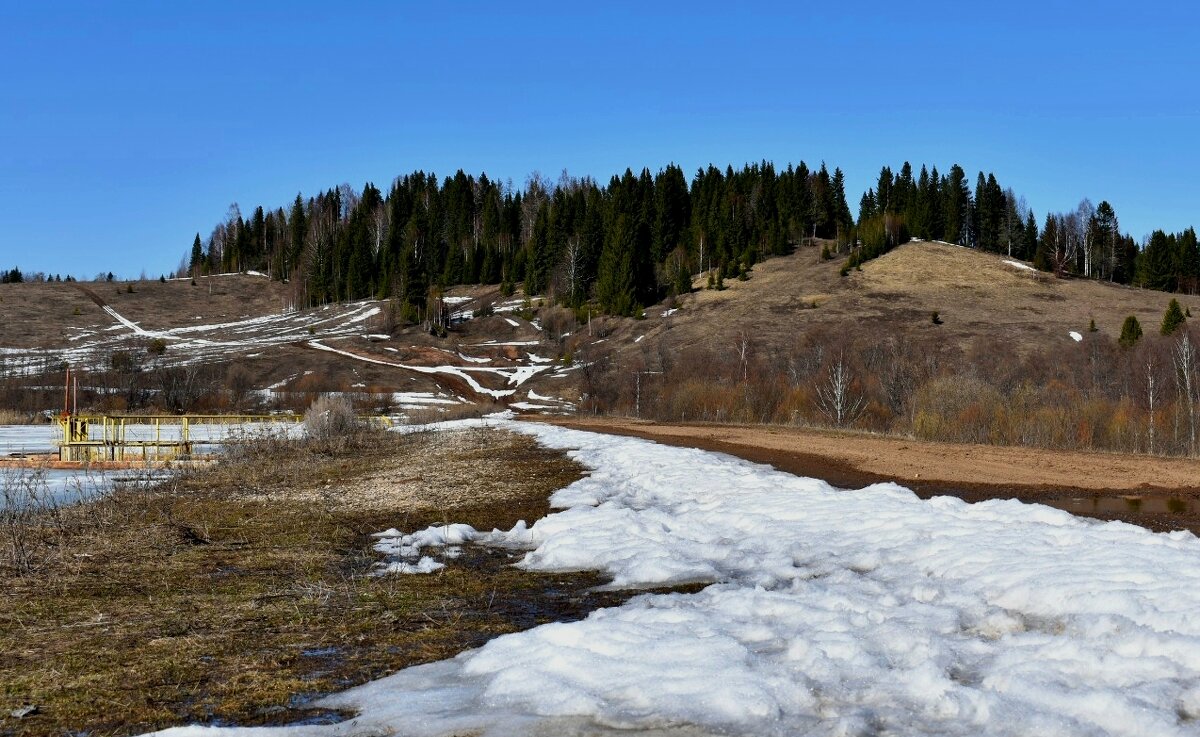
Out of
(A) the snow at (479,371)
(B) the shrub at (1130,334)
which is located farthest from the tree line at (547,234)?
(B) the shrub at (1130,334)

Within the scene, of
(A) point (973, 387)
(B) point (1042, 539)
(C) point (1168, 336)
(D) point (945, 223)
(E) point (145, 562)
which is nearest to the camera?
(B) point (1042, 539)

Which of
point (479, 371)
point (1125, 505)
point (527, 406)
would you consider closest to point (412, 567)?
point (1125, 505)

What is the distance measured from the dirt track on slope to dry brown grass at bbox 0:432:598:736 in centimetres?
676

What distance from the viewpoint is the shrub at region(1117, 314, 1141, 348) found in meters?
59.8

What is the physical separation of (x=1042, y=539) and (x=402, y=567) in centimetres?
605

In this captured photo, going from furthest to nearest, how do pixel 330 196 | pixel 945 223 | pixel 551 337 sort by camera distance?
pixel 330 196, pixel 945 223, pixel 551 337

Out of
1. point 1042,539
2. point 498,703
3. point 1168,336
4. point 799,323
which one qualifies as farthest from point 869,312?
point 498,703

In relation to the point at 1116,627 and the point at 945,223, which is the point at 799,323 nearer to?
the point at 945,223

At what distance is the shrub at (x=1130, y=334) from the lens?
59750 millimetres

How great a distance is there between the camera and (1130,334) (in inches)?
2400

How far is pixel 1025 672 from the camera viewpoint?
189 inches

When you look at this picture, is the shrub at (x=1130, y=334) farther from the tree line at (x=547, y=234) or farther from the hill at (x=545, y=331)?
the tree line at (x=547, y=234)

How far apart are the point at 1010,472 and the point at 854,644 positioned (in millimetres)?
12811

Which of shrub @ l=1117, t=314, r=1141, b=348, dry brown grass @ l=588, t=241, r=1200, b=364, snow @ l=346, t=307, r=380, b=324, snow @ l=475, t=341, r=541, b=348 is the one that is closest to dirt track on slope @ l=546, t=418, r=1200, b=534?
shrub @ l=1117, t=314, r=1141, b=348
